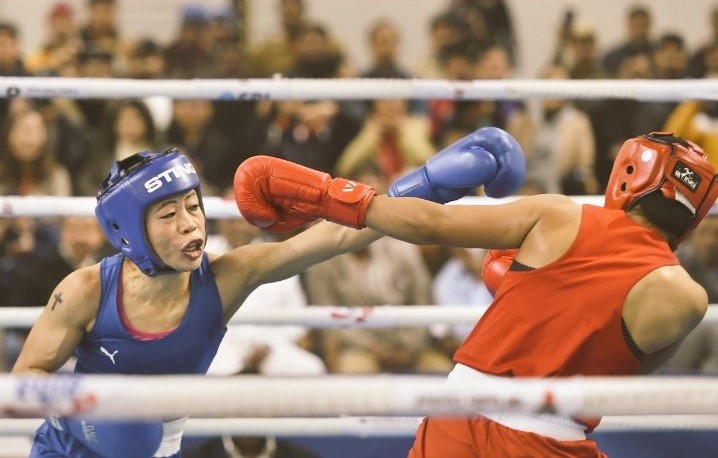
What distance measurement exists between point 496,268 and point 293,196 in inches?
22.8

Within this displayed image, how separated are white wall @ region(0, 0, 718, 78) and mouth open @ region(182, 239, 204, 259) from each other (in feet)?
17.5

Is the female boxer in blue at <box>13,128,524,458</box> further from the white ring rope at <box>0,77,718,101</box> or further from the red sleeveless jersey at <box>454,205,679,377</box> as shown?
the white ring rope at <box>0,77,718,101</box>

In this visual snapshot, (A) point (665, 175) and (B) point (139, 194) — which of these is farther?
(B) point (139, 194)

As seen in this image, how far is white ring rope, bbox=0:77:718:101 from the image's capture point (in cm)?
314

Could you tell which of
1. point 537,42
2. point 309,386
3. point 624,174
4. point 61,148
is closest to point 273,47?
point 61,148

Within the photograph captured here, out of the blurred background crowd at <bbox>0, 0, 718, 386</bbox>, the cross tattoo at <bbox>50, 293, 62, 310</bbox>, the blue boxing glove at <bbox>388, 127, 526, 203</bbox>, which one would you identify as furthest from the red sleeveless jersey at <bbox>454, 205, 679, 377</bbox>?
the blurred background crowd at <bbox>0, 0, 718, 386</bbox>

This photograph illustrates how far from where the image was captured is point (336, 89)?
3.14 m

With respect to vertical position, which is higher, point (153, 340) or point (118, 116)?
point (153, 340)

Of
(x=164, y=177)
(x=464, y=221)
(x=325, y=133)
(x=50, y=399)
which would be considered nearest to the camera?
(x=50, y=399)

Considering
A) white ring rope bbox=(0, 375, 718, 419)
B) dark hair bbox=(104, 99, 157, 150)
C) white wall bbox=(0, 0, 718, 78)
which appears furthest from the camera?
white wall bbox=(0, 0, 718, 78)

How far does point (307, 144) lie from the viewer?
5.66 meters

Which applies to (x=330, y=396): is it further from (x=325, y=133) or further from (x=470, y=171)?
(x=325, y=133)

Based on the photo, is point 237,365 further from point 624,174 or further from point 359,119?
point 624,174

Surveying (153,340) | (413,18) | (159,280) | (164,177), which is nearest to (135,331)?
(153,340)
